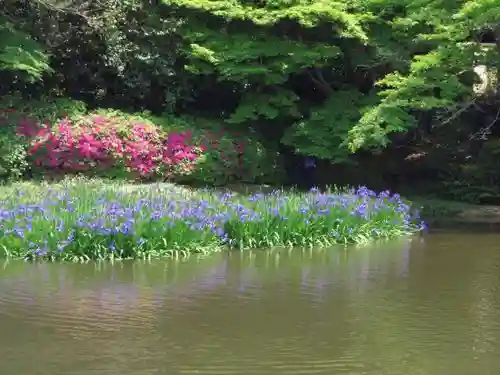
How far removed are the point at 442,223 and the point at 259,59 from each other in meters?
5.19

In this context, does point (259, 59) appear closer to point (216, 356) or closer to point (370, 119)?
point (370, 119)

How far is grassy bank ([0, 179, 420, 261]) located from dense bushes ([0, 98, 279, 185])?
2.12 metres

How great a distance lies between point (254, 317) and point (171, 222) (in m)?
3.35

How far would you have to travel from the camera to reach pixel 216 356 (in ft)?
16.5

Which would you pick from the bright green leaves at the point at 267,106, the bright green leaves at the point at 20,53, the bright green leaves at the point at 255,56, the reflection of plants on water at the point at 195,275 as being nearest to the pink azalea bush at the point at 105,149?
the bright green leaves at the point at 20,53

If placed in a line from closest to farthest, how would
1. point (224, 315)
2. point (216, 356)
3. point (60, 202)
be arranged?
point (216, 356), point (224, 315), point (60, 202)

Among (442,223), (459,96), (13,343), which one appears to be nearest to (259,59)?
(459,96)

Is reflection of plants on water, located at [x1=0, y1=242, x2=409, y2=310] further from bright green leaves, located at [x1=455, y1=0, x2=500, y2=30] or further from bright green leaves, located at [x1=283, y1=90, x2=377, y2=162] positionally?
bright green leaves, located at [x1=283, y1=90, x2=377, y2=162]

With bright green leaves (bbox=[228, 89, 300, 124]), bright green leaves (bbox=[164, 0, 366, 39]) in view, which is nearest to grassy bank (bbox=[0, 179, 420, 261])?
bright green leaves (bbox=[228, 89, 300, 124])

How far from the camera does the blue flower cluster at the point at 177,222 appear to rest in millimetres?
8688

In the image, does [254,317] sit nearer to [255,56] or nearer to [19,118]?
[255,56]

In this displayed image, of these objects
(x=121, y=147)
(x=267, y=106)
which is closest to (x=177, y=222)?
(x=121, y=147)

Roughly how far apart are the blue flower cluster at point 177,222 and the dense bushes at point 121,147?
2.85m

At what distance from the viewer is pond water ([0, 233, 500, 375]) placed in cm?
490
